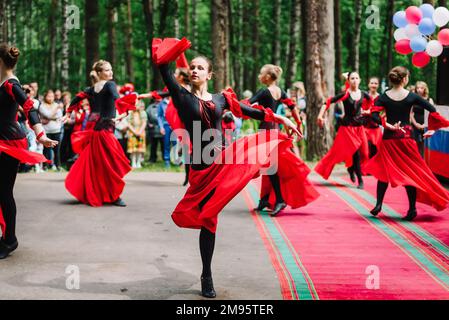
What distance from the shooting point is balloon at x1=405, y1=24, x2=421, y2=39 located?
10344mm

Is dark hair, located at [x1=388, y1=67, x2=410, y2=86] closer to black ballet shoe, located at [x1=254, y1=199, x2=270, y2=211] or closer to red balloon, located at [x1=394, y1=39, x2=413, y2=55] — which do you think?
red balloon, located at [x1=394, y1=39, x2=413, y2=55]

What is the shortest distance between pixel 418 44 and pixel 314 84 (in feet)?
27.2

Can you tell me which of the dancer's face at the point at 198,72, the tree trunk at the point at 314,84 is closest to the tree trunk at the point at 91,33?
the tree trunk at the point at 314,84

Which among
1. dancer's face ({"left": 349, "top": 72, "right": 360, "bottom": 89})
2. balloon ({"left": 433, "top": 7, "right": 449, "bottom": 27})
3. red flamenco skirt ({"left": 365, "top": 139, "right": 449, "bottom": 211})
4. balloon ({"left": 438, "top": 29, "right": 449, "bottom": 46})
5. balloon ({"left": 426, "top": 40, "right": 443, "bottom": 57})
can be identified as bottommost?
red flamenco skirt ({"left": 365, "top": 139, "right": 449, "bottom": 211})

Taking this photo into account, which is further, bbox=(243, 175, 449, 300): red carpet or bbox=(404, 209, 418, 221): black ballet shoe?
bbox=(404, 209, 418, 221): black ballet shoe

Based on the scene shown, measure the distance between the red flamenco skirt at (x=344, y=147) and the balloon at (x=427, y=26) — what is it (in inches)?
123

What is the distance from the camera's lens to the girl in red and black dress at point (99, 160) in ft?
35.6

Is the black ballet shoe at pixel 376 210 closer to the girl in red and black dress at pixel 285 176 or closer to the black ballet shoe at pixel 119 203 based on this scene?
the girl in red and black dress at pixel 285 176

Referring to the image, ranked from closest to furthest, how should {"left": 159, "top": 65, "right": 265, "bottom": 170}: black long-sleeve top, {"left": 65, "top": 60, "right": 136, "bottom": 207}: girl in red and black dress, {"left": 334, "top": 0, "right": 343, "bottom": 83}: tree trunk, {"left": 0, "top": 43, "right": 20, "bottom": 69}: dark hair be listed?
{"left": 159, "top": 65, "right": 265, "bottom": 170}: black long-sleeve top, {"left": 0, "top": 43, "right": 20, "bottom": 69}: dark hair, {"left": 65, "top": 60, "right": 136, "bottom": 207}: girl in red and black dress, {"left": 334, "top": 0, "right": 343, "bottom": 83}: tree trunk

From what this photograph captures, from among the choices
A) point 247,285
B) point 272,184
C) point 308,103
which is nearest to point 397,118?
point 272,184

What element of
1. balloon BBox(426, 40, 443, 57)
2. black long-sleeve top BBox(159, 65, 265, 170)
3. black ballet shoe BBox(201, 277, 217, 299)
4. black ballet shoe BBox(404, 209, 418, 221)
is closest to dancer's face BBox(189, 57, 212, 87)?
black long-sleeve top BBox(159, 65, 265, 170)

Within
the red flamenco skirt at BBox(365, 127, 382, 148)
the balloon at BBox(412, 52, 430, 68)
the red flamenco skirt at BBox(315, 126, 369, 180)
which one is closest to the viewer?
the balloon at BBox(412, 52, 430, 68)

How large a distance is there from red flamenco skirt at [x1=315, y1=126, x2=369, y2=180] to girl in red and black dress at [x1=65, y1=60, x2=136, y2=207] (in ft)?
12.5
